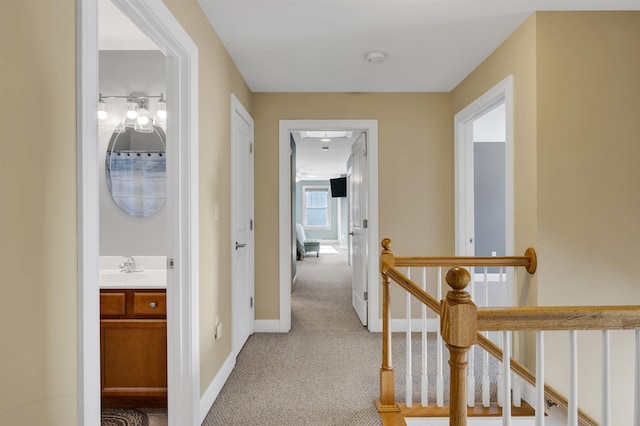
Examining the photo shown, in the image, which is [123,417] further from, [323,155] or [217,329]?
[323,155]

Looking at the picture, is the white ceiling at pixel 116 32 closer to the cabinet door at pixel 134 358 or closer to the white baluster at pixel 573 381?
the cabinet door at pixel 134 358

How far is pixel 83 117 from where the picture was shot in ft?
3.36

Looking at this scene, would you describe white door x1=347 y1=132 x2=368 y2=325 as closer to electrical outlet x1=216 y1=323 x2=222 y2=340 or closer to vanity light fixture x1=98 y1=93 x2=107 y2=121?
electrical outlet x1=216 y1=323 x2=222 y2=340

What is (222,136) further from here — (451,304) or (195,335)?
(451,304)

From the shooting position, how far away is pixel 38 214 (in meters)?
0.90

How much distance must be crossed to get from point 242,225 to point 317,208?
9655 millimetres

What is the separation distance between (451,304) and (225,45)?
2319 mm

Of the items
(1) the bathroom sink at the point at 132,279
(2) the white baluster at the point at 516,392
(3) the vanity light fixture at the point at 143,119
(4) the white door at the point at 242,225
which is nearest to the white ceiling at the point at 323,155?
(4) the white door at the point at 242,225

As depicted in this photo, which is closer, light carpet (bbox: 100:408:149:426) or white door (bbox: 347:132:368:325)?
light carpet (bbox: 100:408:149:426)

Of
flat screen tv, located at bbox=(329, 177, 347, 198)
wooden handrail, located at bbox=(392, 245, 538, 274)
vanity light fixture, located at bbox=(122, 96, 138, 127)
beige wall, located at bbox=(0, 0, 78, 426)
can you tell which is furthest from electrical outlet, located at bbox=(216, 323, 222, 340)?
flat screen tv, located at bbox=(329, 177, 347, 198)

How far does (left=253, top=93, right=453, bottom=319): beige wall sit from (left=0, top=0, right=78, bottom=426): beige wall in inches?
99.0

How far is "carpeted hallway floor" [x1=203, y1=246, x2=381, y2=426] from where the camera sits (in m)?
2.09

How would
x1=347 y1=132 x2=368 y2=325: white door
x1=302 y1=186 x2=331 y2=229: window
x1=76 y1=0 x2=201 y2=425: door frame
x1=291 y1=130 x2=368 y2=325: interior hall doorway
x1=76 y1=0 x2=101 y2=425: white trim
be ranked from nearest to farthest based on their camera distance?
x1=76 y1=0 x2=101 y2=425: white trim < x1=76 y1=0 x2=201 y2=425: door frame < x1=347 y1=132 x2=368 y2=325: white door < x1=291 y1=130 x2=368 y2=325: interior hall doorway < x1=302 y1=186 x2=331 y2=229: window

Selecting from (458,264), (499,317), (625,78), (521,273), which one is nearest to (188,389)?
(499,317)
